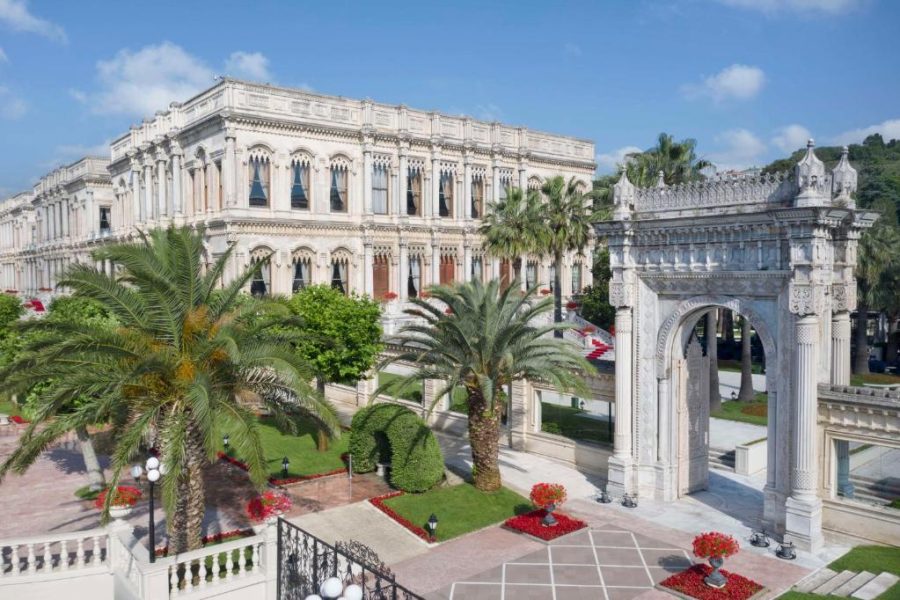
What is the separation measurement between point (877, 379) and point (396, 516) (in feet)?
102

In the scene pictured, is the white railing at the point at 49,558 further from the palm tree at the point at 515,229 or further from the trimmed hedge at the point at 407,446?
the palm tree at the point at 515,229

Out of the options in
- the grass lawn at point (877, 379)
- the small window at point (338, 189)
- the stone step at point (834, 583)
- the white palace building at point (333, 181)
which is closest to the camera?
the stone step at point (834, 583)

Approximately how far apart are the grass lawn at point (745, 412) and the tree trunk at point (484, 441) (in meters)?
12.8

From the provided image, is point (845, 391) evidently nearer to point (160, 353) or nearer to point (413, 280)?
point (160, 353)

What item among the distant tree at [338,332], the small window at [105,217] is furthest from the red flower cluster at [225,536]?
the small window at [105,217]

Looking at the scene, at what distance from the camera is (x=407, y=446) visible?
66.1 feet

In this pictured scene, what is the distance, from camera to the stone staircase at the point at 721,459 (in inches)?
896

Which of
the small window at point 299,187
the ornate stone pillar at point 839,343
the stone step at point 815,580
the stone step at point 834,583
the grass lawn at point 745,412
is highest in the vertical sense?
the small window at point 299,187

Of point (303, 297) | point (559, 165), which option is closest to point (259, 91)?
point (303, 297)

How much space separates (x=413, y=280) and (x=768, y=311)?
30680 mm

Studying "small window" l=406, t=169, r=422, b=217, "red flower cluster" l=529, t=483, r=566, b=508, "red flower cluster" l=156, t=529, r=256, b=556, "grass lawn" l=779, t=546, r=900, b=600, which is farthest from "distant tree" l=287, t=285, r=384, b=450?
"small window" l=406, t=169, r=422, b=217

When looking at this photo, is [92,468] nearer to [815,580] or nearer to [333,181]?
[815,580]

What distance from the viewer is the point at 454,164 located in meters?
46.8

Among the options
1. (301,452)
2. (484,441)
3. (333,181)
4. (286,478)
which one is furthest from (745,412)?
(333,181)
